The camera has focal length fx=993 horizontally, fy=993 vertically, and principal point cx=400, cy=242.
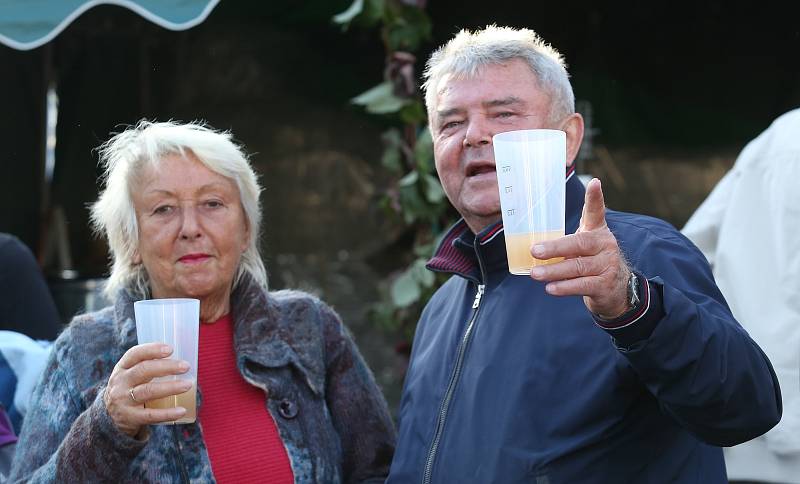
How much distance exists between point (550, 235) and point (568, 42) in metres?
3.23

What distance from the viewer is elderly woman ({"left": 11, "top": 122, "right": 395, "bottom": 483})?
2346 mm

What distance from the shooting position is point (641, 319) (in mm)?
1612

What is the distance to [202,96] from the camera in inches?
199

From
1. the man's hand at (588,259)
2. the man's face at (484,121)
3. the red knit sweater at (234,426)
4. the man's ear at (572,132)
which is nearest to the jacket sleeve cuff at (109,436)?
the red knit sweater at (234,426)

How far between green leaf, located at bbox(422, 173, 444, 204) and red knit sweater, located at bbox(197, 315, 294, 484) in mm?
1574

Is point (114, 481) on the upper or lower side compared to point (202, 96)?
lower

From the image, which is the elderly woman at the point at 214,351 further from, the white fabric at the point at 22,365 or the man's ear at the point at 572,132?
the man's ear at the point at 572,132

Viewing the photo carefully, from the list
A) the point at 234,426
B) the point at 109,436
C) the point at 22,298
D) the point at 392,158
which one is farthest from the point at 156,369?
the point at 392,158

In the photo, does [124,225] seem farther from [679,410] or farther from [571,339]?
[679,410]

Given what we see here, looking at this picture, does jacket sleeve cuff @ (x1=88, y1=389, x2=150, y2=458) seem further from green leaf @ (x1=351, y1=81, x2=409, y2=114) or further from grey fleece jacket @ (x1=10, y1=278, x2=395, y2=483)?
green leaf @ (x1=351, y1=81, x2=409, y2=114)

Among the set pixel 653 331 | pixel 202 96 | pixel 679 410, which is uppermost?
pixel 202 96

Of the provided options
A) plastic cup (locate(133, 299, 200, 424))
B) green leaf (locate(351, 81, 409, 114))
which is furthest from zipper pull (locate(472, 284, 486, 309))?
green leaf (locate(351, 81, 409, 114))

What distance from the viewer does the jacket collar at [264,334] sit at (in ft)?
8.17

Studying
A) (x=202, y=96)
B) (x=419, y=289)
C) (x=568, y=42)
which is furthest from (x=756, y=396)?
(x=202, y=96)
